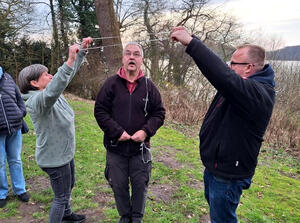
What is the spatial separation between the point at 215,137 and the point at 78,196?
2398mm

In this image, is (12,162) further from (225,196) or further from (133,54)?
(225,196)

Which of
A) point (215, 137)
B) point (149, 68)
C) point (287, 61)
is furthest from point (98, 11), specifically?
point (287, 61)

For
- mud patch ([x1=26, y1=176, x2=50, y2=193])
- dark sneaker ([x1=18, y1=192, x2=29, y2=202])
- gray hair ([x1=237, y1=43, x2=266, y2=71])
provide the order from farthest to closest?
mud patch ([x1=26, y1=176, x2=50, y2=193]) → dark sneaker ([x1=18, y1=192, x2=29, y2=202]) → gray hair ([x1=237, y1=43, x2=266, y2=71])

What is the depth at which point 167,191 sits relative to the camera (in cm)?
364

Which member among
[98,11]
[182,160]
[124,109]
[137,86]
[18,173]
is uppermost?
[98,11]

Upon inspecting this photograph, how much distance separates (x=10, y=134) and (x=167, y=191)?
238 cm

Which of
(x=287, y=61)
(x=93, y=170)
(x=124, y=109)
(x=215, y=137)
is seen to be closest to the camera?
(x=215, y=137)

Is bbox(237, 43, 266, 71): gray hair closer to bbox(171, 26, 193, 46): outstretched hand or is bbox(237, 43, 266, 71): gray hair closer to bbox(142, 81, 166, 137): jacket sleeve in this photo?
bbox(171, 26, 193, 46): outstretched hand

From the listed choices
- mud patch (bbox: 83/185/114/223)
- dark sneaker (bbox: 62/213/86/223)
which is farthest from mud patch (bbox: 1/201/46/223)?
mud patch (bbox: 83/185/114/223)

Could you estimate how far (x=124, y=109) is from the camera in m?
2.36

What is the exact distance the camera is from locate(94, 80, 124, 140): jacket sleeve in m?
2.31

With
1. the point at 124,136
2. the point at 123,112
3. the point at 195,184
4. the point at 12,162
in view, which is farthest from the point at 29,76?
the point at 195,184

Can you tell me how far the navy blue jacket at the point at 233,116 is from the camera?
56.6 inches

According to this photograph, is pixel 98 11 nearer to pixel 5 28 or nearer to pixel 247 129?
pixel 5 28
